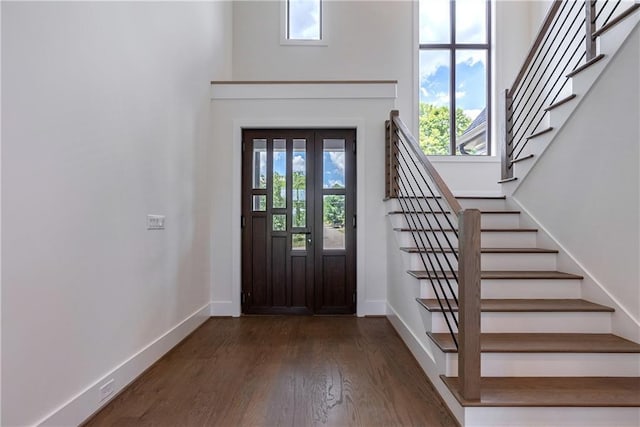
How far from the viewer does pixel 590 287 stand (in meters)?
2.49

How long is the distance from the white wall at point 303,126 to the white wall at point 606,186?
67.0 inches

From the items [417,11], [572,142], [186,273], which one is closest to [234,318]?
[186,273]

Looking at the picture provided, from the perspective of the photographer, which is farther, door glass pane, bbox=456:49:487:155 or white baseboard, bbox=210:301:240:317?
door glass pane, bbox=456:49:487:155

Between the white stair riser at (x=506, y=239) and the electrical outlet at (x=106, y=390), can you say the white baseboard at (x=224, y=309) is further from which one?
the white stair riser at (x=506, y=239)

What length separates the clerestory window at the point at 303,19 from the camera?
5.20 metres

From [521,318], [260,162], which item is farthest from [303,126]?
[521,318]

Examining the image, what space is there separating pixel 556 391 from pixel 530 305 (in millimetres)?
645

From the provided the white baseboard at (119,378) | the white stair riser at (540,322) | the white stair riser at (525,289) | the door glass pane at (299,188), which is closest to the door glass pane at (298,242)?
the door glass pane at (299,188)

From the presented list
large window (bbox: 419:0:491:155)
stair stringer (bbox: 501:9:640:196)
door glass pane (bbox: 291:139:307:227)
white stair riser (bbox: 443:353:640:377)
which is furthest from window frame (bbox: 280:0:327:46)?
white stair riser (bbox: 443:353:640:377)

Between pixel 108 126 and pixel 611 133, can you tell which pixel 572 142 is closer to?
pixel 611 133

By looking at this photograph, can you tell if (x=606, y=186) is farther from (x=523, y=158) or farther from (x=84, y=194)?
(x=84, y=194)

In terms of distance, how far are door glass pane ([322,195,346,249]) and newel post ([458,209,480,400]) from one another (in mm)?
2343

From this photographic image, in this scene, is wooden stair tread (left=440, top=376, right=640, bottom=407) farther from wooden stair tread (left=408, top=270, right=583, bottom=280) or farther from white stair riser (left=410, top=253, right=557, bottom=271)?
white stair riser (left=410, top=253, right=557, bottom=271)

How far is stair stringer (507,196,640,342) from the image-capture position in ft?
7.18
